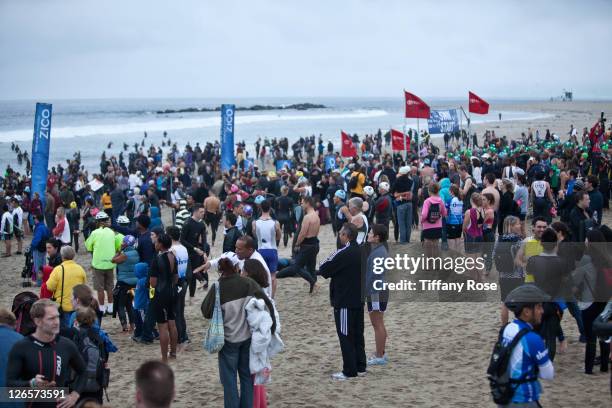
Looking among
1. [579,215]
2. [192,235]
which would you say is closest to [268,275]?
[192,235]

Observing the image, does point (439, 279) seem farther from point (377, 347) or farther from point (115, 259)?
point (115, 259)

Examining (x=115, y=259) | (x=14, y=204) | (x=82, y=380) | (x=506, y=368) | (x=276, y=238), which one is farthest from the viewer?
(x=14, y=204)

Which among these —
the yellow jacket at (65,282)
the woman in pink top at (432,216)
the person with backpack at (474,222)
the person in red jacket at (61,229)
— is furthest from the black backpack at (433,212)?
the person in red jacket at (61,229)

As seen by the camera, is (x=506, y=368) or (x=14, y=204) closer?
(x=506, y=368)

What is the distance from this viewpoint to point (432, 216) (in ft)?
38.1

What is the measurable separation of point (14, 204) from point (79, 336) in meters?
A: 12.1

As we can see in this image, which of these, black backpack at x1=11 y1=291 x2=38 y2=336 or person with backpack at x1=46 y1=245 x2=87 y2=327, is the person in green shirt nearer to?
person with backpack at x1=46 y1=245 x2=87 y2=327

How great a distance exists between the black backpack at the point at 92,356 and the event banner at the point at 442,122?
1907 cm

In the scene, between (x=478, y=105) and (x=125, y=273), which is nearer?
(x=125, y=273)

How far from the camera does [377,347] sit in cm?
831

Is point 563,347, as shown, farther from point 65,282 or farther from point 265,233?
point 65,282

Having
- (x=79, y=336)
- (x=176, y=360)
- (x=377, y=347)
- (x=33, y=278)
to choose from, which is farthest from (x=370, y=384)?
(x=33, y=278)

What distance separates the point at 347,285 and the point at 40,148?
1172 centimetres

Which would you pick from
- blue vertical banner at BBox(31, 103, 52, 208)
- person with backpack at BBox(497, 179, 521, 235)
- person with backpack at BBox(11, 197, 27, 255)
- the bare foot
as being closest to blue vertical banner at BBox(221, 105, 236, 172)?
blue vertical banner at BBox(31, 103, 52, 208)
